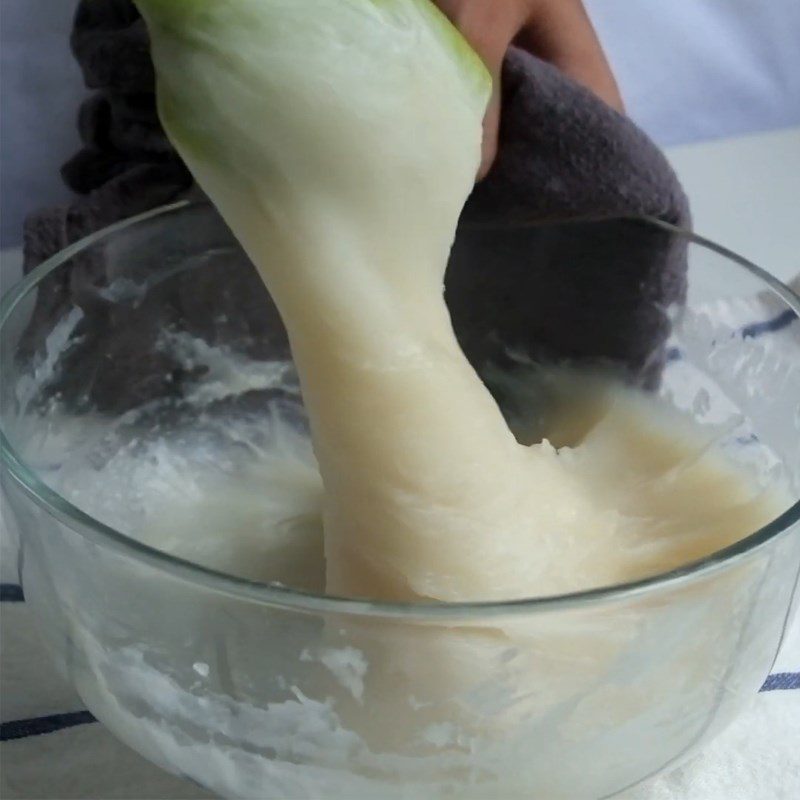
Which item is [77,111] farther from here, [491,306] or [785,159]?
[785,159]

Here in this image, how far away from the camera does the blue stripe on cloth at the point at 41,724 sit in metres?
0.38

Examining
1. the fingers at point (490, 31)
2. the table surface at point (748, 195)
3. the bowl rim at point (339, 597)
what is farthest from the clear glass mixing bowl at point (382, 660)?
the table surface at point (748, 195)

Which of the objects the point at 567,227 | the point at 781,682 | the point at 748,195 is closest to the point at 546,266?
the point at 567,227

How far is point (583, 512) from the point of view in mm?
372

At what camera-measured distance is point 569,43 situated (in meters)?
0.49

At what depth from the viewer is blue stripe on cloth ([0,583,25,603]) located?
17.2 inches

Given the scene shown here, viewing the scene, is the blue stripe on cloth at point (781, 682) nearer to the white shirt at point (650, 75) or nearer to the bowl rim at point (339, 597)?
the bowl rim at point (339, 597)

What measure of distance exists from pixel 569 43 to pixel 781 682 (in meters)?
0.27

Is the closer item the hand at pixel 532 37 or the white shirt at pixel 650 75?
the hand at pixel 532 37

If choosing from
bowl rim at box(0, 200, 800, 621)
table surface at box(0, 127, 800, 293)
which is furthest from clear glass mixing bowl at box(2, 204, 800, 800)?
table surface at box(0, 127, 800, 293)

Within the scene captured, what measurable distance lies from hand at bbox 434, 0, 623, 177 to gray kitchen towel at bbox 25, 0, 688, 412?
1 centimetres

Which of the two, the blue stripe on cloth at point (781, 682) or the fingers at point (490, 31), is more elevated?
the fingers at point (490, 31)

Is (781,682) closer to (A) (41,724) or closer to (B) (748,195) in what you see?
(A) (41,724)

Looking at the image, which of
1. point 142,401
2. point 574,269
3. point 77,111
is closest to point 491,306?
point 574,269
